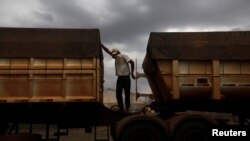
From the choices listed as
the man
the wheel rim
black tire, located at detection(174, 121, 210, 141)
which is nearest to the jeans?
the man

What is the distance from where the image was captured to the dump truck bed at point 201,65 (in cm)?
1105

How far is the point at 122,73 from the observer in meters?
11.4

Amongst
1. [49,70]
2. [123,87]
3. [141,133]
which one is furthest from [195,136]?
[49,70]

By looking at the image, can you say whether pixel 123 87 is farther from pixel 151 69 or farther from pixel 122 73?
pixel 151 69

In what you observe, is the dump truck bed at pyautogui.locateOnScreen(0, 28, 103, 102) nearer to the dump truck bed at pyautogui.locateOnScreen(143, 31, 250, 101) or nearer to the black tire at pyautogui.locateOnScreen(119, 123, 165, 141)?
the black tire at pyautogui.locateOnScreen(119, 123, 165, 141)

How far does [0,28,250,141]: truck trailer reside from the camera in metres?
10.6

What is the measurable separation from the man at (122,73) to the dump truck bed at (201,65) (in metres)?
0.70

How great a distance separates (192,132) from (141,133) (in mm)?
1297

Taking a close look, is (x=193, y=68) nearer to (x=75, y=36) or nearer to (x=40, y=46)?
(x=75, y=36)

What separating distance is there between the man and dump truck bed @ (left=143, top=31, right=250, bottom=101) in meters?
0.70

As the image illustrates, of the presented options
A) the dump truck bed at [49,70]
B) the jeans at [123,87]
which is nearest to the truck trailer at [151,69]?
the dump truck bed at [49,70]

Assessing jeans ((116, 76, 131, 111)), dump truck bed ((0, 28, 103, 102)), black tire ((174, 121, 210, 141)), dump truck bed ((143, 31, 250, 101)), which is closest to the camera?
dump truck bed ((0, 28, 103, 102))

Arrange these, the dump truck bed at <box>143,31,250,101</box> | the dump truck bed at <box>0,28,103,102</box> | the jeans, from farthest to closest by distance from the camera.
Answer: the jeans → the dump truck bed at <box>143,31,250,101</box> → the dump truck bed at <box>0,28,103,102</box>

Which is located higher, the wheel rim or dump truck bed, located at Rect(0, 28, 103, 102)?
dump truck bed, located at Rect(0, 28, 103, 102)
